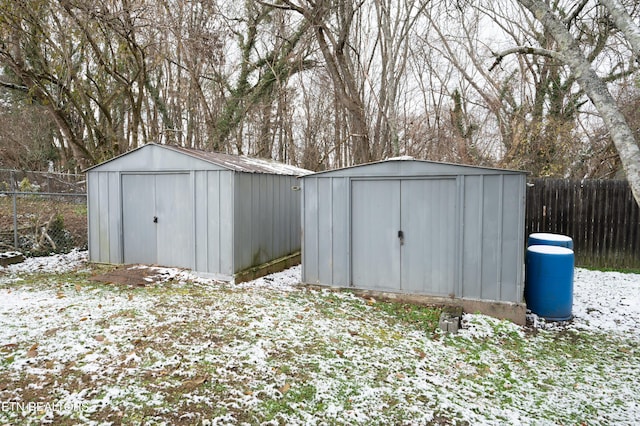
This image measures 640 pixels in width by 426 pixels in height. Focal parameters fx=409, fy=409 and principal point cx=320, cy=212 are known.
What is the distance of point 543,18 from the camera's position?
3.86 metres

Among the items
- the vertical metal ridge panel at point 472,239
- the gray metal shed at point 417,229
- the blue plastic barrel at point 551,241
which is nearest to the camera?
the gray metal shed at point 417,229

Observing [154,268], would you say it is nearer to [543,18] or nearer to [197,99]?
[543,18]

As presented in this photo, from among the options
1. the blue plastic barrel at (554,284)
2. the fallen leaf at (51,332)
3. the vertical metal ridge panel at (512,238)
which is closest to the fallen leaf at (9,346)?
the fallen leaf at (51,332)

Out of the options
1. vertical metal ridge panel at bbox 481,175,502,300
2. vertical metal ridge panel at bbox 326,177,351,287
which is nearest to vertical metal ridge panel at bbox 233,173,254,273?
vertical metal ridge panel at bbox 326,177,351,287

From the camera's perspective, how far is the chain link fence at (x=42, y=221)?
823 centimetres

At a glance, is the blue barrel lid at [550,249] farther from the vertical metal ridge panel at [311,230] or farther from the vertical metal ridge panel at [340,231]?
the vertical metal ridge panel at [311,230]

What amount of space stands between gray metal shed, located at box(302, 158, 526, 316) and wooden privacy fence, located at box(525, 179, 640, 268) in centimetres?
359

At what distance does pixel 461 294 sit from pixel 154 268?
512 centimetres

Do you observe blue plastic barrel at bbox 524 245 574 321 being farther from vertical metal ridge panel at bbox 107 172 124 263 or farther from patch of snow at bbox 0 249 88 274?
patch of snow at bbox 0 249 88 274

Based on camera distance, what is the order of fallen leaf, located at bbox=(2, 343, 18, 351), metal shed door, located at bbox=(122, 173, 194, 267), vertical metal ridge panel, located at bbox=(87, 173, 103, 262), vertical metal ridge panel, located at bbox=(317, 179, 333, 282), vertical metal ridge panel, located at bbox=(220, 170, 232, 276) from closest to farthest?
fallen leaf, located at bbox=(2, 343, 18, 351), vertical metal ridge panel, located at bbox=(317, 179, 333, 282), vertical metal ridge panel, located at bbox=(220, 170, 232, 276), metal shed door, located at bbox=(122, 173, 194, 267), vertical metal ridge panel, located at bbox=(87, 173, 103, 262)

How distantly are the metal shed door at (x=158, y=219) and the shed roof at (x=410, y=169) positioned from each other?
248 centimetres

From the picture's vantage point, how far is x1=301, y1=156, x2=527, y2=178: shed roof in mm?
5684

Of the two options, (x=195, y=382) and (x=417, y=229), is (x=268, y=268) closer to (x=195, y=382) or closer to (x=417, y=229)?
(x=417, y=229)

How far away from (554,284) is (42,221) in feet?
32.9
